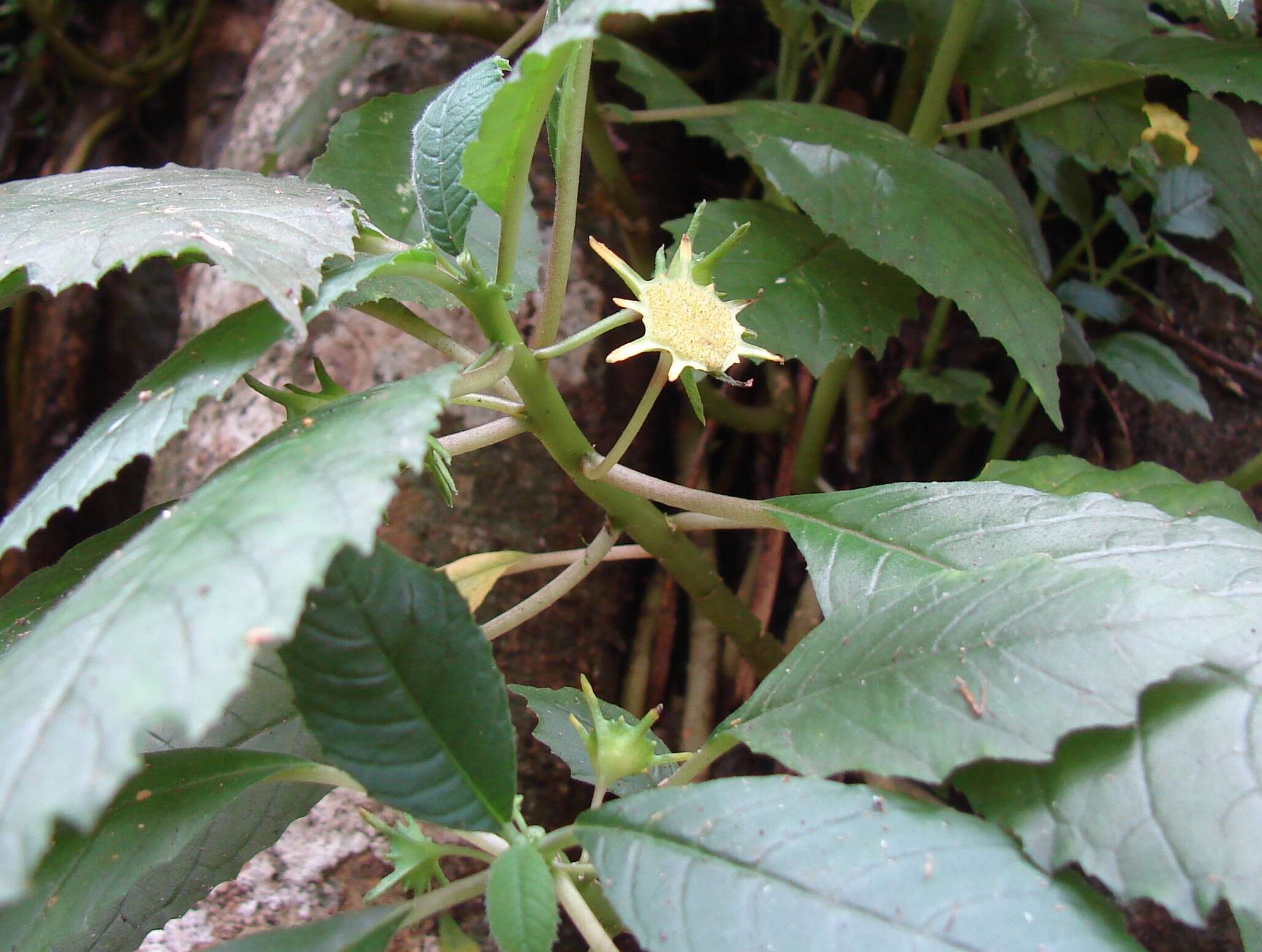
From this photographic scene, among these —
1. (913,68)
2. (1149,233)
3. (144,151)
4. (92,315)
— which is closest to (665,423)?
(913,68)

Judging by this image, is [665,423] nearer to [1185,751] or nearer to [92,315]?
[1185,751]

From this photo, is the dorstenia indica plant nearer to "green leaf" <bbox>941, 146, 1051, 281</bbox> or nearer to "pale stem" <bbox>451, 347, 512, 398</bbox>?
"pale stem" <bbox>451, 347, 512, 398</bbox>

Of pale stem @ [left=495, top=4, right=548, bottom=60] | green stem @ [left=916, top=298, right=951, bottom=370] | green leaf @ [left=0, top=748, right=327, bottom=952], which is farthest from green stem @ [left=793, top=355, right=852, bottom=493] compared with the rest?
green leaf @ [left=0, top=748, right=327, bottom=952]

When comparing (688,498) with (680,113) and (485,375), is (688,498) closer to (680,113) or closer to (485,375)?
(485,375)

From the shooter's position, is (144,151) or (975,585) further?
(144,151)

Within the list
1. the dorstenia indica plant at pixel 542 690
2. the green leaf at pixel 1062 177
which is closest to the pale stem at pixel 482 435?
the dorstenia indica plant at pixel 542 690

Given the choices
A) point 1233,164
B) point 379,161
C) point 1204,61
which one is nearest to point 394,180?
point 379,161
